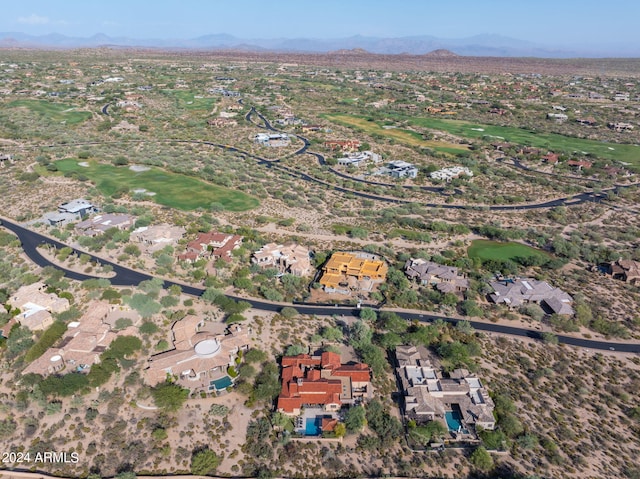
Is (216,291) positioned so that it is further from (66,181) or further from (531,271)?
(66,181)

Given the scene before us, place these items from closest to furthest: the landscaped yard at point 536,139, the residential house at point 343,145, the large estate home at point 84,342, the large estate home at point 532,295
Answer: the large estate home at point 84,342 < the large estate home at point 532,295 < the residential house at point 343,145 < the landscaped yard at point 536,139

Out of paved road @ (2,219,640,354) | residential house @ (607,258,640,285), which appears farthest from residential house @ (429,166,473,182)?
paved road @ (2,219,640,354)

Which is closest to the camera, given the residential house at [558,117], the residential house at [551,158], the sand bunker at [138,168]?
the sand bunker at [138,168]

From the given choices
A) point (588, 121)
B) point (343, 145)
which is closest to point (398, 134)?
point (343, 145)

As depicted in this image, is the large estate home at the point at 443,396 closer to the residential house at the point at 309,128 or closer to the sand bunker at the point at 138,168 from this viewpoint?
the sand bunker at the point at 138,168

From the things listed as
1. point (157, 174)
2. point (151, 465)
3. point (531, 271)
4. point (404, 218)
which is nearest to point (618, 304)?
point (531, 271)

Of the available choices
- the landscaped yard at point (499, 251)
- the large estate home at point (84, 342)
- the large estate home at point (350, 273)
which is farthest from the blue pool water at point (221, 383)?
the landscaped yard at point (499, 251)

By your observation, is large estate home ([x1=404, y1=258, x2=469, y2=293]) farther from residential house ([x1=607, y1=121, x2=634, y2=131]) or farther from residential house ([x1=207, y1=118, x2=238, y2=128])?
residential house ([x1=607, y1=121, x2=634, y2=131])
